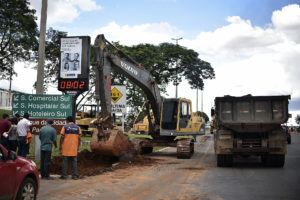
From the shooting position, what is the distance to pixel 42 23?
1370 centimetres

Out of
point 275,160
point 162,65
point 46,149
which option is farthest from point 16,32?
point 275,160

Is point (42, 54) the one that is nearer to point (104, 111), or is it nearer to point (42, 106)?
point (42, 106)

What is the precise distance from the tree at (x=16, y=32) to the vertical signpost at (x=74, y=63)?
1544 cm

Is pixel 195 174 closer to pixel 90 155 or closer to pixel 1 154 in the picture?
pixel 90 155

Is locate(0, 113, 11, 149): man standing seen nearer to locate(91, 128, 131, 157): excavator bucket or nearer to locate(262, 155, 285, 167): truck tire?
locate(91, 128, 131, 157): excavator bucket

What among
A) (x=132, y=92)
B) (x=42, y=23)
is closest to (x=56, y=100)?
(x=42, y=23)

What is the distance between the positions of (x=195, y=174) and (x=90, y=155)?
4.20m

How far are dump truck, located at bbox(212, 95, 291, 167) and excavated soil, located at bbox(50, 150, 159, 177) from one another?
10.7 feet

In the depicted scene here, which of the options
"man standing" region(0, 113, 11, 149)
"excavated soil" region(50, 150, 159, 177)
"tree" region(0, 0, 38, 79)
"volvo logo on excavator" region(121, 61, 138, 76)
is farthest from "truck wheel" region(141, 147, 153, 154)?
"tree" region(0, 0, 38, 79)

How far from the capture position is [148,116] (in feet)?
60.6

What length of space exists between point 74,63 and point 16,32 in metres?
16.2

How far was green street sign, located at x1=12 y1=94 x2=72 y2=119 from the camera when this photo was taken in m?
12.8

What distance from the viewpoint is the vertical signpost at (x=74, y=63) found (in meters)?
15.0

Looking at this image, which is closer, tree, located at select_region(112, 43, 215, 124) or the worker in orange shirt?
the worker in orange shirt
